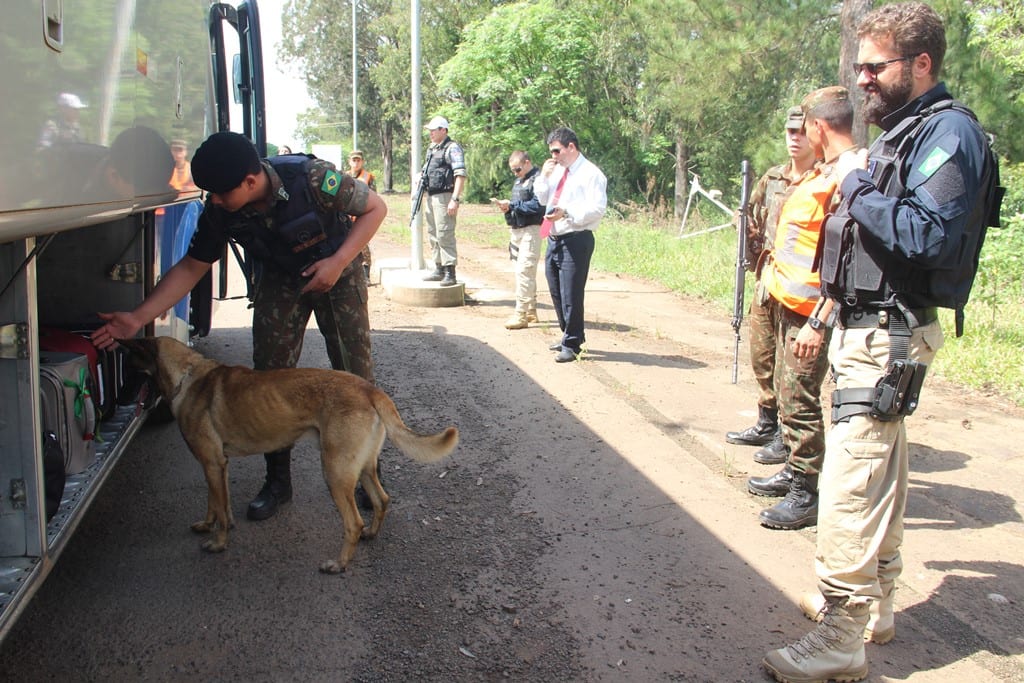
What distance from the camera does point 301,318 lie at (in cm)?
386

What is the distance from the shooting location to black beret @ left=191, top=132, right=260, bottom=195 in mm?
3172

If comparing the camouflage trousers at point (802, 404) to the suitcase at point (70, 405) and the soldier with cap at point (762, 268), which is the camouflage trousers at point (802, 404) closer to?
the soldier with cap at point (762, 268)

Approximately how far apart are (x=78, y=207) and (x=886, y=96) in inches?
102

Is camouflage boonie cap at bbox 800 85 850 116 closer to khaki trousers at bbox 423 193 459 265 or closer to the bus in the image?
the bus

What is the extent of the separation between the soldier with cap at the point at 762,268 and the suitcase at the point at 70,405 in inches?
135

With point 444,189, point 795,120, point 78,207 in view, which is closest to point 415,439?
point 78,207

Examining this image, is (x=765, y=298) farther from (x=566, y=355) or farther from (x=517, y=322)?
(x=517, y=322)

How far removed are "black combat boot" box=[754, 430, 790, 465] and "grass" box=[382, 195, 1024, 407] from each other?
2429 millimetres

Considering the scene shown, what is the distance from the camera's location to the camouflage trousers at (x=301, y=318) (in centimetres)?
375

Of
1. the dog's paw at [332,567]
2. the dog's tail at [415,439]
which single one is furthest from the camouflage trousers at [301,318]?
the dog's paw at [332,567]

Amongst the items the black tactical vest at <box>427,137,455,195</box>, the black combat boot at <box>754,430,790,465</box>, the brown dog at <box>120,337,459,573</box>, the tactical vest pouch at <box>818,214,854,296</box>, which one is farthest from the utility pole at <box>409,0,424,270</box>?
the tactical vest pouch at <box>818,214,854,296</box>

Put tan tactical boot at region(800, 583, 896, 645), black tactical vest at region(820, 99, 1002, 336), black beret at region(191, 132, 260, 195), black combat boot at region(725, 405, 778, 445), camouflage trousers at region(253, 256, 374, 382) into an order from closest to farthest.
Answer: black tactical vest at region(820, 99, 1002, 336) → tan tactical boot at region(800, 583, 896, 645) → black beret at region(191, 132, 260, 195) → camouflage trousers at region(253, 256, 374, 382) → black combat boot at region(725, 405, 778, 445)

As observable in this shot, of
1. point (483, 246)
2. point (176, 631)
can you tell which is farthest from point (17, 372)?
point (483, 246)

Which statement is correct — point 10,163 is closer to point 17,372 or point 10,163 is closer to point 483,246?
point 17,372
